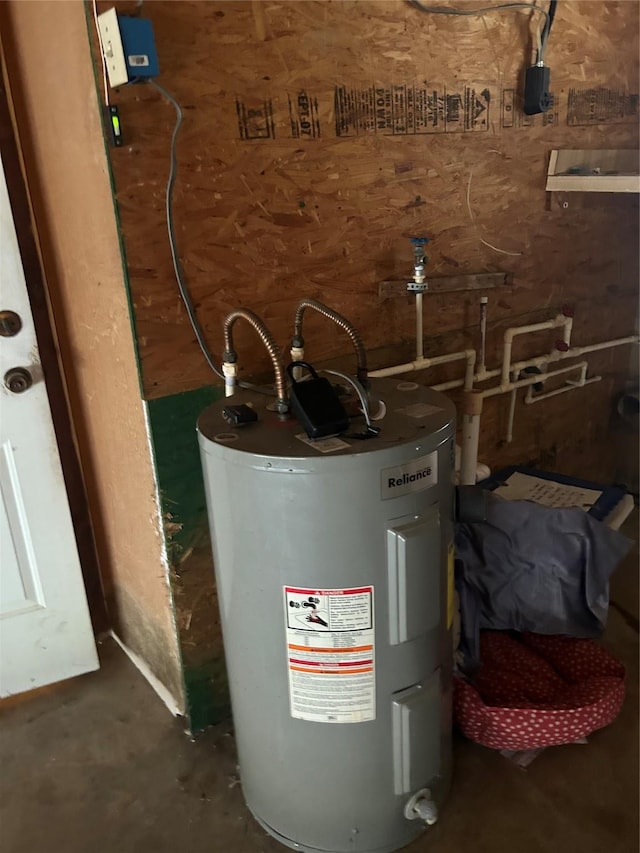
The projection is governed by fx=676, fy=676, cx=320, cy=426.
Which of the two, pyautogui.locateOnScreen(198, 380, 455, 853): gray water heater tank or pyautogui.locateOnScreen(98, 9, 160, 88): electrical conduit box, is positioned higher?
pyautogui.locateOnScreen(98, 9, 160, 88): electrical conduit box

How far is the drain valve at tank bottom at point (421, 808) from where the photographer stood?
4.85 feet

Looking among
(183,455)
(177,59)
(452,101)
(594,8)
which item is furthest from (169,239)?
(594,8)

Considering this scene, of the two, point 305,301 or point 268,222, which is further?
point 268,222

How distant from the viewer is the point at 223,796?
170 cm

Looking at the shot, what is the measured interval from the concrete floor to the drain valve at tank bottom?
104mm

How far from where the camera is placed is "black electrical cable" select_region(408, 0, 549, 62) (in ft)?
5.65

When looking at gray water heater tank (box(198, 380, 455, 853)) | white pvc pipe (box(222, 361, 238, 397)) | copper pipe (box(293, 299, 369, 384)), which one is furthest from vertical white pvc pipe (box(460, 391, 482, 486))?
white pvc pipe (box(222, 361, 238, 397))

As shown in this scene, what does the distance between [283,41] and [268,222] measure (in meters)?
0.40

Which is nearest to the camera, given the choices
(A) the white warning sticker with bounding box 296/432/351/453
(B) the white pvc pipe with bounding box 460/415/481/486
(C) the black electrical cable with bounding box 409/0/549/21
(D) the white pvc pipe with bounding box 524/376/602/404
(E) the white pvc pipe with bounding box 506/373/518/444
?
(A) the white warning sticker with bounding box 296/432/351/453

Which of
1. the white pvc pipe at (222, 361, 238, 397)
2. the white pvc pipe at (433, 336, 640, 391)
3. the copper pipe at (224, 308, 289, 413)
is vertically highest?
the copper pipe at (224, 308, 289, 413)

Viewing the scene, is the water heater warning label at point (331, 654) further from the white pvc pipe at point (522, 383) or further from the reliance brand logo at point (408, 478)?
the white pvc pipe at point (522, 383)

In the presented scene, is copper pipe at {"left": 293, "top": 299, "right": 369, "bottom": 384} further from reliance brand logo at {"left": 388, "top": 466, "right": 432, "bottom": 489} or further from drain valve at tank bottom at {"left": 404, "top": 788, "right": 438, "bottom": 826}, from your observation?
drain valve at tank bottom at {"left": 404, "top": 788, "right": 438, "bottom": 826}

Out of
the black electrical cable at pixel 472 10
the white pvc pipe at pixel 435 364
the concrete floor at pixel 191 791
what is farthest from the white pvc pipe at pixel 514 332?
the concrete floor at pixel 191 791

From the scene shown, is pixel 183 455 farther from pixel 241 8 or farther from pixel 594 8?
pixel 594 8
